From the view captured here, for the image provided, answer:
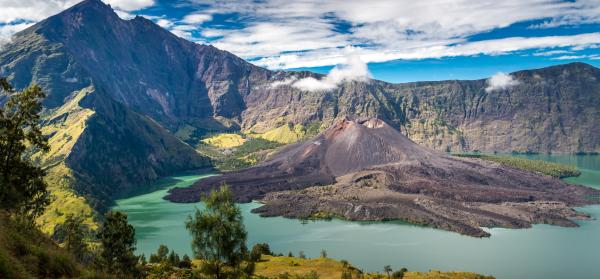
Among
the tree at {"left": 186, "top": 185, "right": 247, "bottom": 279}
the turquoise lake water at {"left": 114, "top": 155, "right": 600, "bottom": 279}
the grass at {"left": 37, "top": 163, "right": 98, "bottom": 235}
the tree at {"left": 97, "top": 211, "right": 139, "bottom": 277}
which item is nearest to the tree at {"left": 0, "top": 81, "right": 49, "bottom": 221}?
the tree at {"left": 186, "top": 185, "right": 247, "bottom": 279}

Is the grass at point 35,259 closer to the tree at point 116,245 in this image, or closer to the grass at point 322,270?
the tree at point 116,245

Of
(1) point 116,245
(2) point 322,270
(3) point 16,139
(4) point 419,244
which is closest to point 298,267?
(2) point 322,270

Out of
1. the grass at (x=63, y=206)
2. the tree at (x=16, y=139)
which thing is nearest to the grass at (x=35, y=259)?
the tree at (x=16, y=139)

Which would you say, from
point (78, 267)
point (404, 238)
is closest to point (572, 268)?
point (404, 238)

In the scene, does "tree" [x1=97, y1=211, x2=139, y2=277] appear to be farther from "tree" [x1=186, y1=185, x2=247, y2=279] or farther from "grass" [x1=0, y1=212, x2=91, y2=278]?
"grass" [x1=0, y1=212, x2=91, y2=278]

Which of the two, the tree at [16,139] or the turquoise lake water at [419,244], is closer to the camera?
the tree at [16,139]

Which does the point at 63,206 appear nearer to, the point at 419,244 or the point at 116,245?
the point at 419,244

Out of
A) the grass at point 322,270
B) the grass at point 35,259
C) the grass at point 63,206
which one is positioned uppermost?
A: the grass at point 35,259

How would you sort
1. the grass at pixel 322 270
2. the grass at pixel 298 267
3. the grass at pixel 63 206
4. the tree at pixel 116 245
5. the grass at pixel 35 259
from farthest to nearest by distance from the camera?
the grass at pixel 63 206
the grass at pixel 322 270
the grass at pixel 298 267
the tree at pixel 116 245
the grass at pixel 35 259
